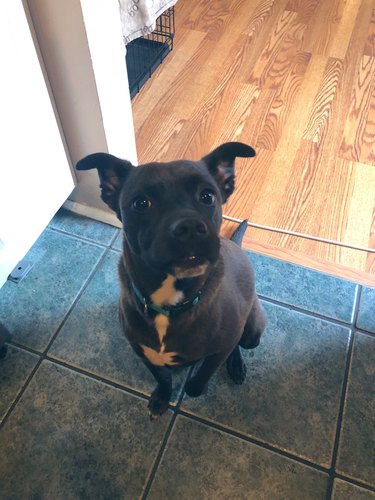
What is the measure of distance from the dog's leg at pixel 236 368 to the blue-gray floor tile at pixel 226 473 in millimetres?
200

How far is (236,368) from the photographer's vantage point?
153 cm

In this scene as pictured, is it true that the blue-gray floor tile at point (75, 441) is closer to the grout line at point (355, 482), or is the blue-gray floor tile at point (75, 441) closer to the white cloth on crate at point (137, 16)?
the grout line at point (355, 482)

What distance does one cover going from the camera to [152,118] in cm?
254

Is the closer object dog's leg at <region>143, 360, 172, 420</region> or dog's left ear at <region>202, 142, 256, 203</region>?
dog's left ear at <region>202, 142, 256, 203</region>

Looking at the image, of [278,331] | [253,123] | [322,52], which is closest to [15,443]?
[278,331]

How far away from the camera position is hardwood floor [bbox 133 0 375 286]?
2.11 metres

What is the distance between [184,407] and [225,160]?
0.88 m

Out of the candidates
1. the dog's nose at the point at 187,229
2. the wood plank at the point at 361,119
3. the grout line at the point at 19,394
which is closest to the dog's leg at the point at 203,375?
the dog's nose at the point at 187,229

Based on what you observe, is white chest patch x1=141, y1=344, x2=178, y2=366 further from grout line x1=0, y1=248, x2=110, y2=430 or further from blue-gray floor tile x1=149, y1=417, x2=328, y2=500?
grout line x1=0, y1=248, x2=110, y2=430

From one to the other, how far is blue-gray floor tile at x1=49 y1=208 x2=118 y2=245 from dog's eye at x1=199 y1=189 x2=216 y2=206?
96 centimetres

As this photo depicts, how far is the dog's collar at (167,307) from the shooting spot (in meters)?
1.13

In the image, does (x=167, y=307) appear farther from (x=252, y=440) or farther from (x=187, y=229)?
(x=252, y=440)

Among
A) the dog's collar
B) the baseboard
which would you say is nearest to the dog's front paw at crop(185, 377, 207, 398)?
the dog's collar

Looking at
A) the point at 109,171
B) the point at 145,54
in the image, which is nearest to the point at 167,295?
the point at 109,171
